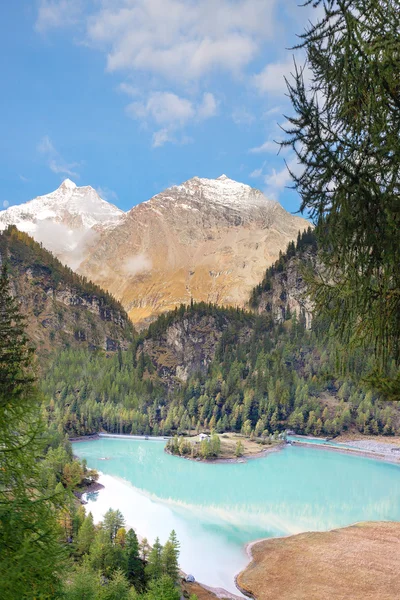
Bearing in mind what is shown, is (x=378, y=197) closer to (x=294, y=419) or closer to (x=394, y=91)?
(x=394, y=91)

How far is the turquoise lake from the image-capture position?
1134 inches

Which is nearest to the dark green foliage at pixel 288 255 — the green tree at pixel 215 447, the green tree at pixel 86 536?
the green tree at pixel 215 447

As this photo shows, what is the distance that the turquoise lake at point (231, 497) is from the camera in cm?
2881

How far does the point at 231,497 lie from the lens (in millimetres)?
40156

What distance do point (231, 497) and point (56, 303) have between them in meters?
107

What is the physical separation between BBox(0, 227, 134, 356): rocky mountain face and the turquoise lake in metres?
71.8

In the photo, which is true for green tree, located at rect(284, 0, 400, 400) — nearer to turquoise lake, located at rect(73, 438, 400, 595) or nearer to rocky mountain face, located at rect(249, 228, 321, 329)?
turquoise lake, located at rect(73, 438, 400, 595)

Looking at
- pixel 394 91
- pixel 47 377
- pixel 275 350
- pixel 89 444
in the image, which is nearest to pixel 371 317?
pixel 394 91

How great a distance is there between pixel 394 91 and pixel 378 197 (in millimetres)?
948

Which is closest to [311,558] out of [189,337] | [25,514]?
[25,514]

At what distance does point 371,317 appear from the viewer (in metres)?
4.43

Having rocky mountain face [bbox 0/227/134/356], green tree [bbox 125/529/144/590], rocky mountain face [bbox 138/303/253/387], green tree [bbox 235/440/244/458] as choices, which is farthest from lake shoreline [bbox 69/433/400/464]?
rocky mountain face [bbox 0/227/134/356]

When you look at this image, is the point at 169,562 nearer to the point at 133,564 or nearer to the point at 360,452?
the point at 133,564

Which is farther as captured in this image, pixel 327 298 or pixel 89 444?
pixel 89 444
